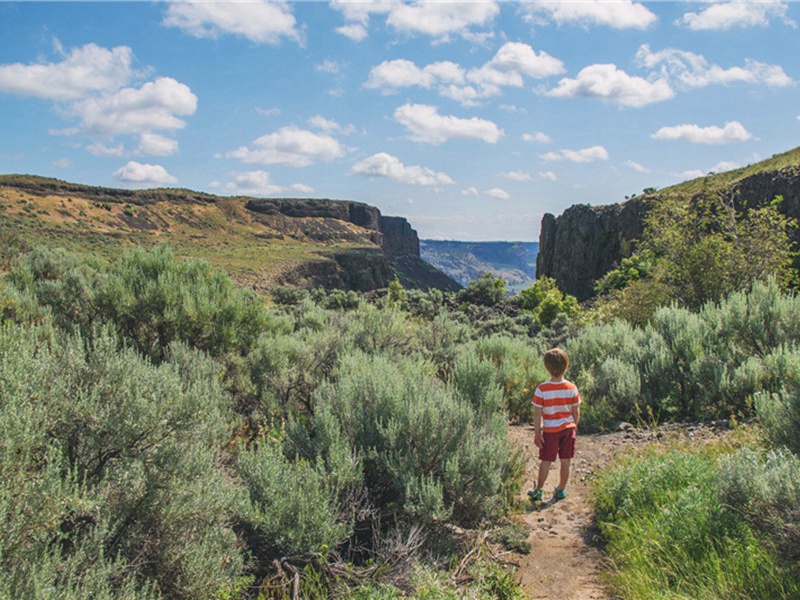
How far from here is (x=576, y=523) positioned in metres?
4.70

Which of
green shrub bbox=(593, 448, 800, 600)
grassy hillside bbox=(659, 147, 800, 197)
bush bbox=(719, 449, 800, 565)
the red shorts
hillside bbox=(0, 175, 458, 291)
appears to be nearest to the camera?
bush bbox=(719, 449, 800, 565)

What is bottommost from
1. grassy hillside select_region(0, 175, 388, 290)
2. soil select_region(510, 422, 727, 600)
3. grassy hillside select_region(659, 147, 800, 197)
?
soil select_region(510, 422, 727, 600)

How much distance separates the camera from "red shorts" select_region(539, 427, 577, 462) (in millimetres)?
5332

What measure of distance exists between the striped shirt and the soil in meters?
0.77

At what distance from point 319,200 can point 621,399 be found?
144 meters

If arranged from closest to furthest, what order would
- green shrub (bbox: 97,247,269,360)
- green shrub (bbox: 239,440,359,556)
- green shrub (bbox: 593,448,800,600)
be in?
green shrub (bbox: 593,448,800,600) < green shrub (bbox: 239,440,359,556) < green shrub (bbox: 97,247,269,360)

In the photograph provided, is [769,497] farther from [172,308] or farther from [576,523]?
[172,308]

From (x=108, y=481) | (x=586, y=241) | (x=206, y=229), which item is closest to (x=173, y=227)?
(x=206, y=229)

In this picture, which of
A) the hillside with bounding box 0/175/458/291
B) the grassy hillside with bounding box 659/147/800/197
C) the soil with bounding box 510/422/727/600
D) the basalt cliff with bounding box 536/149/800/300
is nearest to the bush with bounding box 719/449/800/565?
the soil with bounding box 510/422/727/600

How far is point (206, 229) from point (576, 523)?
9653 cm

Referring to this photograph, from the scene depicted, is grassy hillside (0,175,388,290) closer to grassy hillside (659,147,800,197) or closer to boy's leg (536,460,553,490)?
grassy hillside (659,147,800,197)

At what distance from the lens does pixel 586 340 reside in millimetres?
9984

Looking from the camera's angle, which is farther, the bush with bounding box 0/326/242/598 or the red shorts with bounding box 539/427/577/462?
the red shorts with bounding box 539/427/577/462

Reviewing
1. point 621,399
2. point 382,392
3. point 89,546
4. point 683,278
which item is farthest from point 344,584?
point 683,278
